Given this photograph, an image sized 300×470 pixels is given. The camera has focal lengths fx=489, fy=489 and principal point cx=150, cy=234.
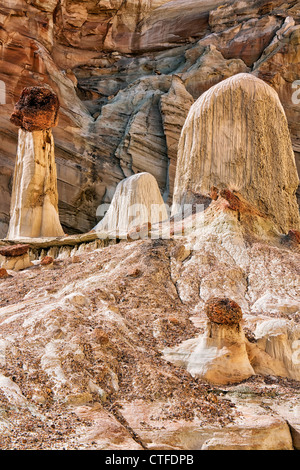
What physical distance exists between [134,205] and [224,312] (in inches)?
414

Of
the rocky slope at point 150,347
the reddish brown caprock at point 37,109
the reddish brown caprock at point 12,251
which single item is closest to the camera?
the rocky slope at point 150,347

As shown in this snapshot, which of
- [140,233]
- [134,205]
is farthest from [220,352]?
[134,205]

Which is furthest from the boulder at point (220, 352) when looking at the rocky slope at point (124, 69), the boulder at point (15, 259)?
the rocky slope at point (124, 69)

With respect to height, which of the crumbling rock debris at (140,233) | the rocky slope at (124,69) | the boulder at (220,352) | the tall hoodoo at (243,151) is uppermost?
the rocky slope at (124,69)

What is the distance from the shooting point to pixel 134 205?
15414 mm

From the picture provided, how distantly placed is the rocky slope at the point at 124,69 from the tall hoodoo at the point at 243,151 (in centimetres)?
903

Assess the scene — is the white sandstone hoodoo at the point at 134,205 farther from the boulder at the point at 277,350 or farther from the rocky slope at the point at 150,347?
the boulder at the point at 277,350

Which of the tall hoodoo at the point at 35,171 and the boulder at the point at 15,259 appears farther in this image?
the tall hoodoo at the point at 35,171

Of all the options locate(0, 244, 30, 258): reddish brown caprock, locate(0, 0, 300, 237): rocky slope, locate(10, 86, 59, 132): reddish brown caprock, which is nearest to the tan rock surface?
locate(10, 86, 59, 132): reddish brown caprock

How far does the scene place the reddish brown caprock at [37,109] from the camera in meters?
14.6

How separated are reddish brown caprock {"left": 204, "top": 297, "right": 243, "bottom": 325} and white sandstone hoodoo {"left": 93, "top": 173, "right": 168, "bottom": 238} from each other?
9879mm

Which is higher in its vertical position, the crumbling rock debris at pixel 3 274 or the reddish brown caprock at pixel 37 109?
the reddish brown caprock at pixel 37 109

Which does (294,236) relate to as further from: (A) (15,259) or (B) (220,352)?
(A) (15,259)

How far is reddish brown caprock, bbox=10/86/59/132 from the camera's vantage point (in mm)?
14648
